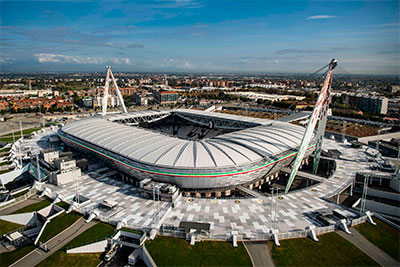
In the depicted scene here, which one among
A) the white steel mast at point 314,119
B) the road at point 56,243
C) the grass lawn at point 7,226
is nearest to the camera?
the road at point 56,243

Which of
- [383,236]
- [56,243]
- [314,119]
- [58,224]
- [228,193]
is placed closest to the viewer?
[56,243]

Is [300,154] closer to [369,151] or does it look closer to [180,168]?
[180,168]

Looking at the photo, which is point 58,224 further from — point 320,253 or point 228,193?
point 320,253

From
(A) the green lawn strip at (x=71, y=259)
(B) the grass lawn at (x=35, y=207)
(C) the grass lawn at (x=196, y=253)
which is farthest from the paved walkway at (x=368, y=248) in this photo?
(B) the grass lawn at (x=35, y=207)

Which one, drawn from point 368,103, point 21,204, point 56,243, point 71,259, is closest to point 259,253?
point 71,259

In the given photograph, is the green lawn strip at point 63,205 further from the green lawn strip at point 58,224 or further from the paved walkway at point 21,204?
the paved walkway at point 21,204

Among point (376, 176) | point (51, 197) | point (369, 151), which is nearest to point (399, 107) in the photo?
point (369, 151)

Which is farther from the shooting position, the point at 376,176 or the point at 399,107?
the point at 399,107
